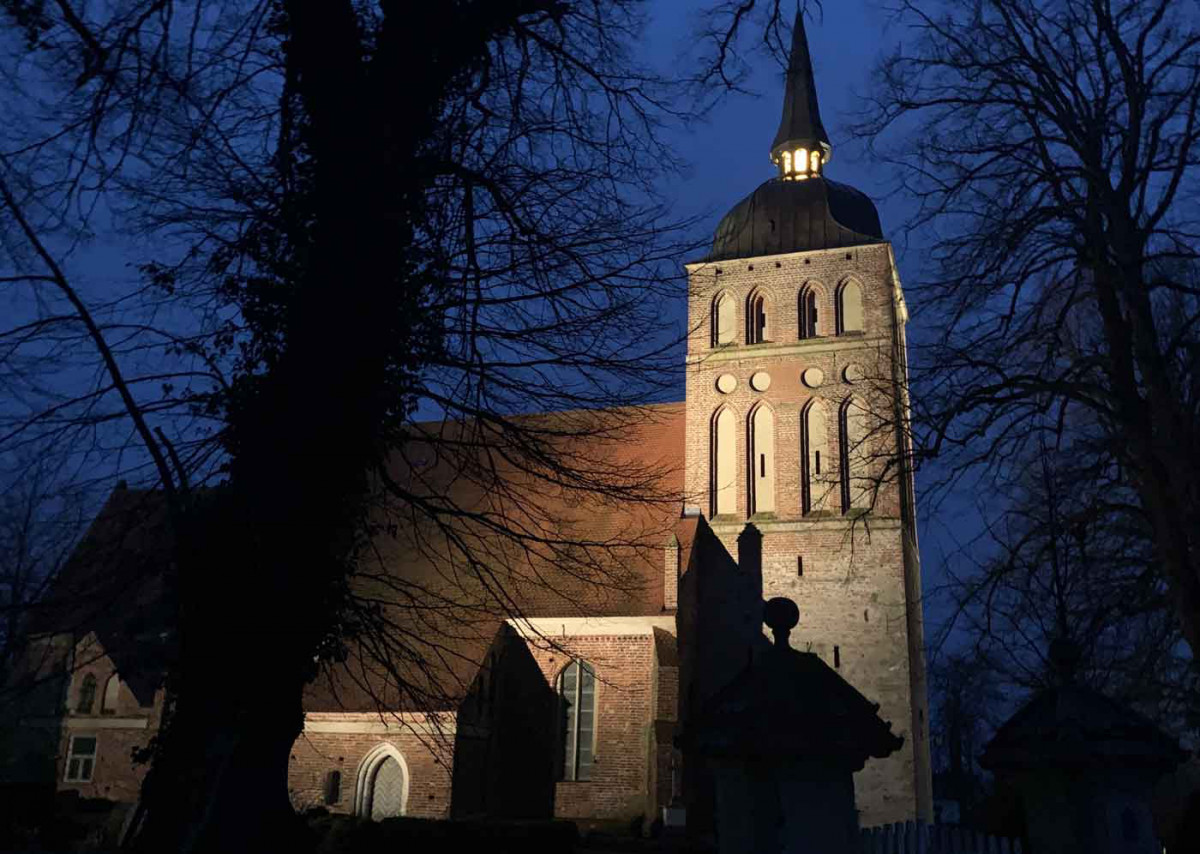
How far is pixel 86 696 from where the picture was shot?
22922mm

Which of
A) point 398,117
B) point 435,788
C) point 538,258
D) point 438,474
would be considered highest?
point 438,474

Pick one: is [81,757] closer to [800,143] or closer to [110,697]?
[110,697]

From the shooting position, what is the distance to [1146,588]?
384 inches

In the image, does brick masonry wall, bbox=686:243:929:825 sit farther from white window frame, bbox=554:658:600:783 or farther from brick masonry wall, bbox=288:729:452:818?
brick masonry wall, bbox=288:729:452:818

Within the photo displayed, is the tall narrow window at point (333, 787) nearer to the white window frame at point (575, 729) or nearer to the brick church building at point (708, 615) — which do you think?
the brick church building at point (708, 615)

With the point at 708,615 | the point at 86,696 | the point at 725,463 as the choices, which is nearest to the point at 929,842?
the point at 708,615

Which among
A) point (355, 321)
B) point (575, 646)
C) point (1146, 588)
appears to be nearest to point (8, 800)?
point (575, 646)

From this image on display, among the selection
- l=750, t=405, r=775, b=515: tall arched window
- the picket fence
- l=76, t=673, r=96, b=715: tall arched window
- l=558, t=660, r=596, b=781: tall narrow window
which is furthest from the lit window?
the picket fence

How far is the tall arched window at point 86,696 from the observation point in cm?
A: 2281

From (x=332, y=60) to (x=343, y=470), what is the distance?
7.96 feet

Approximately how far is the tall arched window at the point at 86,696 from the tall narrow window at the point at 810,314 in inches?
711

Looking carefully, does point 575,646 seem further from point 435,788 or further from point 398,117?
point 398,117

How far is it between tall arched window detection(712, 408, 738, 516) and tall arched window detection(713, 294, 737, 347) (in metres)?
1.89

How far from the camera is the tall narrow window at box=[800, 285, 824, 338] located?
24219mm
